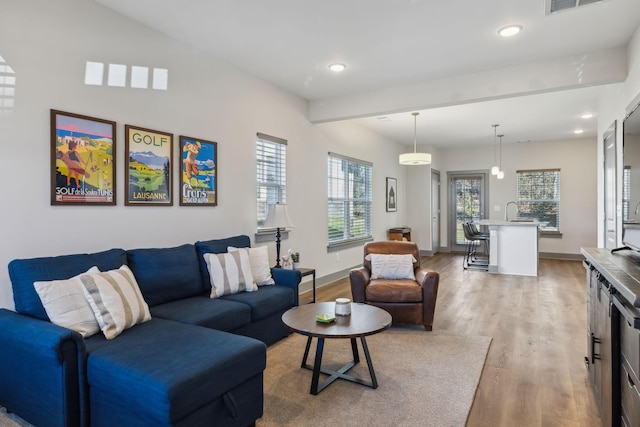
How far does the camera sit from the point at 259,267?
3508mm

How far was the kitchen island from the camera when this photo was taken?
646 cm

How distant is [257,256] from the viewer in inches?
139

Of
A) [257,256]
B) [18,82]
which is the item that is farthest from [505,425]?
[18,82]

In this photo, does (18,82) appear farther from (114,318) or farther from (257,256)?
(257,256)

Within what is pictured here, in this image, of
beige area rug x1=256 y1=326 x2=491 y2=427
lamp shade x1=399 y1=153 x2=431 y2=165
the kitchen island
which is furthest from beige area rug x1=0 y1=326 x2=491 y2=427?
the kitchen island

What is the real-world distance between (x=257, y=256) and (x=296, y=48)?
2.02 meters

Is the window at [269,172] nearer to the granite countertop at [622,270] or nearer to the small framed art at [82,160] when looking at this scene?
the small framed art at [82,160]

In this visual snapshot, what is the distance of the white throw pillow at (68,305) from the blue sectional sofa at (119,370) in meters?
0.07

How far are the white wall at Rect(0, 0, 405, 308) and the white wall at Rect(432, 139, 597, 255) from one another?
613cm

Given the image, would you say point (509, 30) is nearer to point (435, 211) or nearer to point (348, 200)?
point (348, 200)

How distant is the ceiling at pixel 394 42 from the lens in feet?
9.34

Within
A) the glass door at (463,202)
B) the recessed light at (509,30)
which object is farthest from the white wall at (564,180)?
the recessed light at (509,30)

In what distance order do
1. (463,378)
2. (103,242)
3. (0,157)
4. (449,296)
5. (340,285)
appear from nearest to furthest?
(0,157), (463,378), (103,242), (449,296), (340,285)

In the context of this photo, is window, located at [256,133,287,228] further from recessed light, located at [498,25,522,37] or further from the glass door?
the glass door
